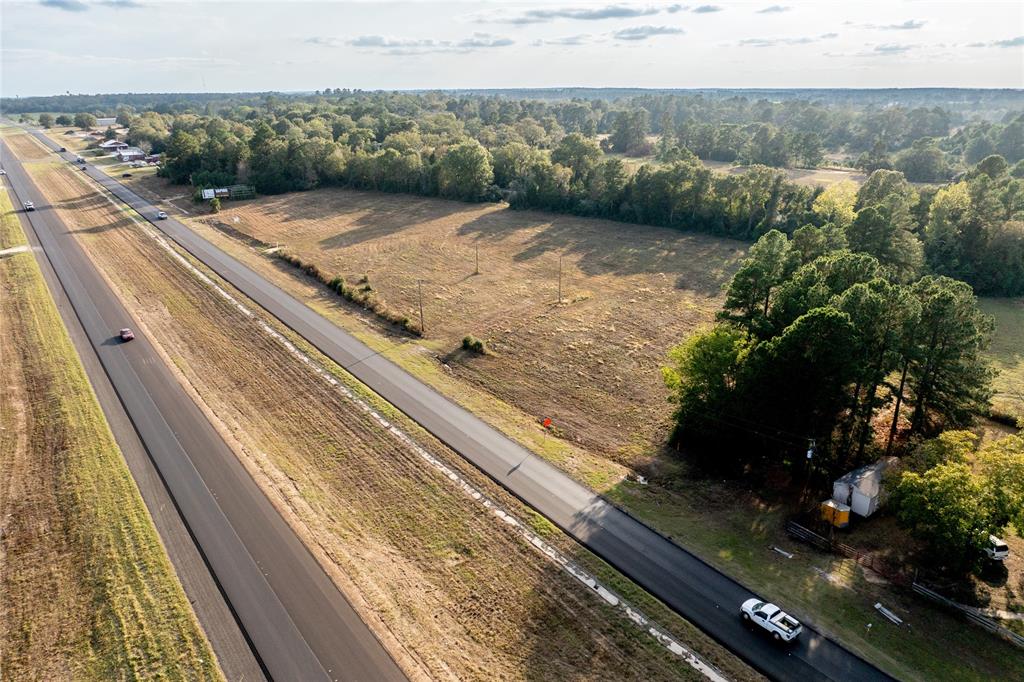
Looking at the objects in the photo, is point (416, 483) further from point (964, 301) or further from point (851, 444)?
point (964, 301)

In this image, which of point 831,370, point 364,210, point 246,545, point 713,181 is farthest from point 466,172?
point 246,545

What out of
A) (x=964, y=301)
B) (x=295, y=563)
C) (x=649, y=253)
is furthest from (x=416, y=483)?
(x=649, y=253)

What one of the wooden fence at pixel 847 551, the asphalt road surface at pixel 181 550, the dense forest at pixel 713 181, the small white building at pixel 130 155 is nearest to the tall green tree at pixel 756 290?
the wooden fence at pixel 847 551

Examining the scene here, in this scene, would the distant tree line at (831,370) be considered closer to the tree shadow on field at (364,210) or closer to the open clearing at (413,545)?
the open clearing at (413,545)

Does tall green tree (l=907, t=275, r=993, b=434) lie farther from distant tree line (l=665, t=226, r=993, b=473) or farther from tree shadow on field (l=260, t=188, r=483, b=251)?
tree shadow on field (l=260, t=188, r=483, b=251)

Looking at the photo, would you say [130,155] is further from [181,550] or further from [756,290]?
[756,290]

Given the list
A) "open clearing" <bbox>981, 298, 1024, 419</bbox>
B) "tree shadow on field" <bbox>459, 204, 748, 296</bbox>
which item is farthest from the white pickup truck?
"tree shadow on field" <bbox>459, 204, 748, 296</bbox>
